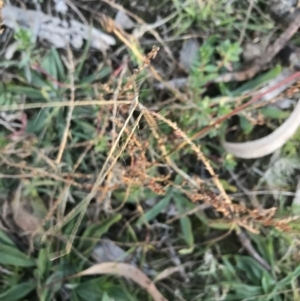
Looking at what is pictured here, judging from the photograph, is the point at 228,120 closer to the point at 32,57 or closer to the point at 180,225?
the point at 180,225

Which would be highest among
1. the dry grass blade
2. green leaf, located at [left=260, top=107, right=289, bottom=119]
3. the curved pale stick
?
green leaf, located at [left=260, top=107, right=289, bottom=119]

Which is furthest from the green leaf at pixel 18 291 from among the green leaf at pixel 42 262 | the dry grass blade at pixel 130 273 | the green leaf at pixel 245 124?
the green leaf at pixel 245 124

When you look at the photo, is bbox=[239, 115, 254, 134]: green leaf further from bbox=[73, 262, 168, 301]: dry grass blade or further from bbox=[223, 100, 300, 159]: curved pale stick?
bbox=[73, 262, 168, 301]: dry grass blade

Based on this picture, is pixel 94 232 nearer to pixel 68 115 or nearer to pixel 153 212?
pixel 153 212

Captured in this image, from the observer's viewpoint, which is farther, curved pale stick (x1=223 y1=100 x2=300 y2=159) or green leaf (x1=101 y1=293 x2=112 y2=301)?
curved pale stick (x1=223 y1=100 x2=300 y2=159)

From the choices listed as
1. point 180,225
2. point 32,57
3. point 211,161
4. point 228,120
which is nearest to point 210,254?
point 180,225

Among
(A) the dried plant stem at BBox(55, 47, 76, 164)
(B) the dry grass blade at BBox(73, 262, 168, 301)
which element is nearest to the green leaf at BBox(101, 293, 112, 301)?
(B) the dry grass blade at BBox(73, 262, 168, 301)

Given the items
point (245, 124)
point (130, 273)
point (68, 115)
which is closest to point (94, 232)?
point (130, 273)

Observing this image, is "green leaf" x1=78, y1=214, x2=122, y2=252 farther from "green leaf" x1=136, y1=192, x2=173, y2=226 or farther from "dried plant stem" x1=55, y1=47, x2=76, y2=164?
"dried plant stem" x1=55, y1=47, x2=76, y2=164

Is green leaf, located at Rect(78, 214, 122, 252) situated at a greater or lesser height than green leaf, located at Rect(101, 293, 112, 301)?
greater
